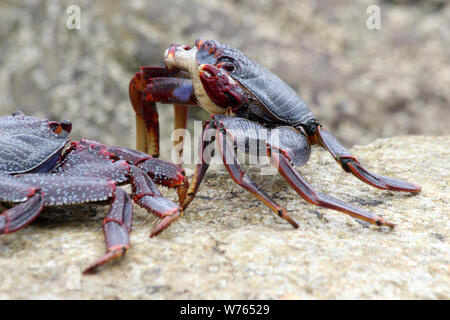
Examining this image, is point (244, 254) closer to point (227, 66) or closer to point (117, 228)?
point (117, 228)

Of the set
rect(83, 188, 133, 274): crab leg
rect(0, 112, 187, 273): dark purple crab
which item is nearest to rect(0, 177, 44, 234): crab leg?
rect(0, 112, 187, 273): dark purple crab

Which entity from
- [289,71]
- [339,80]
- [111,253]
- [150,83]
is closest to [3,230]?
[111,253]

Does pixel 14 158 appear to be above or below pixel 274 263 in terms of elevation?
above

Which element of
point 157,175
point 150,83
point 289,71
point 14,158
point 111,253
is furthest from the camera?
point 289,71

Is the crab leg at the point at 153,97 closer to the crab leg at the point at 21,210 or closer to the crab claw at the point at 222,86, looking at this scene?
the crab claw at the point at 222,86
